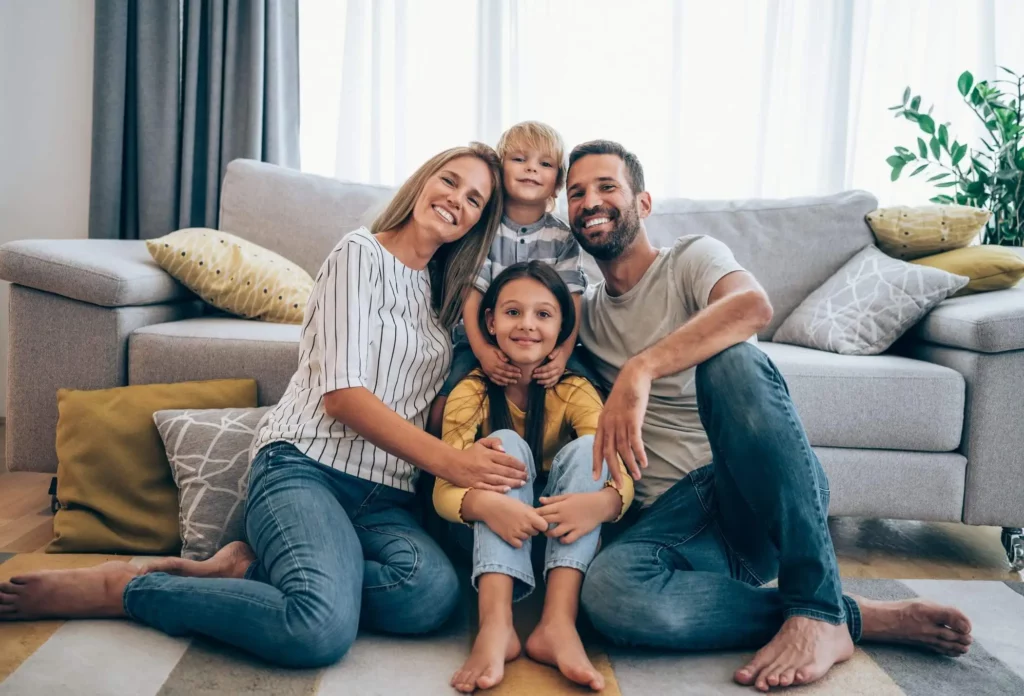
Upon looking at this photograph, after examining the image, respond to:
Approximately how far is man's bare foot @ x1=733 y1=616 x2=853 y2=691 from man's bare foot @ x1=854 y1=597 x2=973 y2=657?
0.38ft

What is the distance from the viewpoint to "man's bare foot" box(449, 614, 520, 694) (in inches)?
47.1

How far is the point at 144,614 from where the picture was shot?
52.3 inches

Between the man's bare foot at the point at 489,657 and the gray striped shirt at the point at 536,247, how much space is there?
A: 0.86 m

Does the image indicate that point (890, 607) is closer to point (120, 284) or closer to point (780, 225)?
point (780, 225)

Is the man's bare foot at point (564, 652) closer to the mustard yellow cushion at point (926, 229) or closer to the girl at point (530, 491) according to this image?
the girl at point (530, 491)

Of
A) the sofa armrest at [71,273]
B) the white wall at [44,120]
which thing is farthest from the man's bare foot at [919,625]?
the white wall at [44,120]

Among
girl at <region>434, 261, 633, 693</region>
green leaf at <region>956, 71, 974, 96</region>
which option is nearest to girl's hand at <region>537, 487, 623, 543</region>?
girl at <region>434, 261, 633, 693</region>

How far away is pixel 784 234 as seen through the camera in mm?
2539

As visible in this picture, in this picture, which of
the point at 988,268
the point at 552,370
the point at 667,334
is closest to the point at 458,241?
the point at 552,370

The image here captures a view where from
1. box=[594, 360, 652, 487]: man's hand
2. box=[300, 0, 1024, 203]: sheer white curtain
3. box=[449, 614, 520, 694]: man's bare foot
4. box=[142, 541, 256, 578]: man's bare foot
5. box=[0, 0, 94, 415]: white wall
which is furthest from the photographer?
box=[300, 0, 1024, 203]: sheer white curtain

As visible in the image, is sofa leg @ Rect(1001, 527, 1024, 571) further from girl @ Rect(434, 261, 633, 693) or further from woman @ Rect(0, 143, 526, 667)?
woman @ Rect(0, 143, 526, 667)

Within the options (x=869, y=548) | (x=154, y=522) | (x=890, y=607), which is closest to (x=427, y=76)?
(x=154, y=522)

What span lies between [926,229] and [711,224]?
0.62m

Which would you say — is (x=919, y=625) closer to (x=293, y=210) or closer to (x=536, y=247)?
(x=536, y=247)
